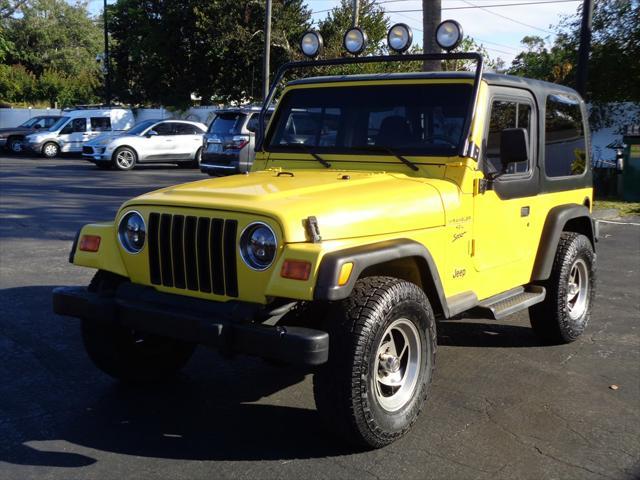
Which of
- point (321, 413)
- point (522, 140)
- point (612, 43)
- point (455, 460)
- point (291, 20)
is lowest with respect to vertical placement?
point (455, 460)

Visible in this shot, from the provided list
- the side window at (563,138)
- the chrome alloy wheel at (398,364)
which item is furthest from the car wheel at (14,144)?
the chrome alloy wheel at (398,364)

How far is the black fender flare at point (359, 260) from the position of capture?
3477mm

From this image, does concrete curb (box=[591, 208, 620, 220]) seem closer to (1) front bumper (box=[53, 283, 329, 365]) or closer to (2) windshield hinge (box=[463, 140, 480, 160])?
(2) windshield hinge (box=[463, 140, 480, 160])

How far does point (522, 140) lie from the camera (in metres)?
4.64

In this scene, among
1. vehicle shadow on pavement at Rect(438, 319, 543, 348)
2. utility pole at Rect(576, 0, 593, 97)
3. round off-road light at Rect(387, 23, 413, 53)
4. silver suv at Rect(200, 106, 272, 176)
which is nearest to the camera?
round off-road light at Rect(387, 23, 413, 53)

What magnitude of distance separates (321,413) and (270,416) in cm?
69

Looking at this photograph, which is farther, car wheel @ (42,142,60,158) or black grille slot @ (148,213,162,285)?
car wheel @ (42,142,60,158)

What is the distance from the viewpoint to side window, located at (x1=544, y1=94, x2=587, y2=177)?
223 inches

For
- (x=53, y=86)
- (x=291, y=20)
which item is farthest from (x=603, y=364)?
(x=53, y=86)

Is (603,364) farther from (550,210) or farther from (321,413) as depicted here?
(321,413)

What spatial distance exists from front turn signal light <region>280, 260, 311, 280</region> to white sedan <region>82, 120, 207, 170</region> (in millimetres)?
19127

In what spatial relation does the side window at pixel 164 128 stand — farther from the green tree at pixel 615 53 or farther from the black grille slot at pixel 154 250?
the black grille slot at pixel 154 250

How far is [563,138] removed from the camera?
5.92m

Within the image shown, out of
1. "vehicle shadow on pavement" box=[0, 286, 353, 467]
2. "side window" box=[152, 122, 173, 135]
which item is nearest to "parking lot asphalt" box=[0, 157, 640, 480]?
"vehicle shadow on pavement" box=[0, 286, 353, 467]
